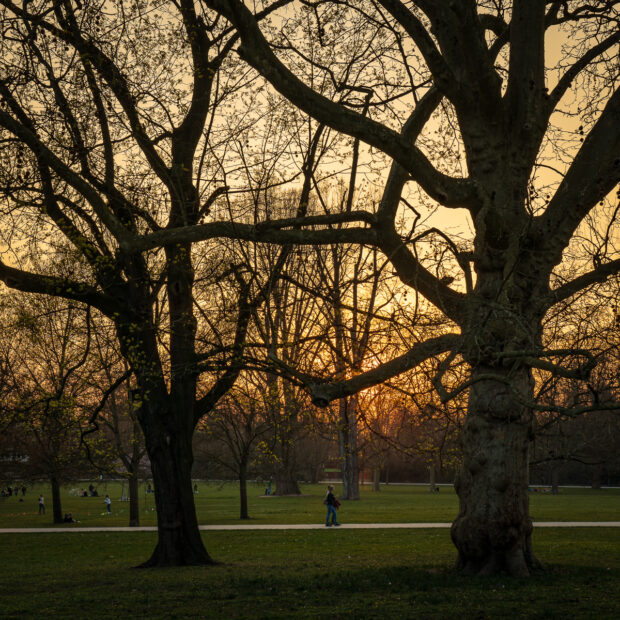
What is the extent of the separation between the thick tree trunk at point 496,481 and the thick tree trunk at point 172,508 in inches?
256

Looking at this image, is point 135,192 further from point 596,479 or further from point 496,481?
point 596,479

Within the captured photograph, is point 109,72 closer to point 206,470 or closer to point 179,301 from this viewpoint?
point 179,301

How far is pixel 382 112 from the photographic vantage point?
45.5 ft

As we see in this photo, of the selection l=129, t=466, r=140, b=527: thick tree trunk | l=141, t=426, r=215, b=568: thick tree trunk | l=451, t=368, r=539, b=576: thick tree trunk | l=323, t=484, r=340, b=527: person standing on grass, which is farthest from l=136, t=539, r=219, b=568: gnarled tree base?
l=129, t=466, r=140, b=527: thick tree trunk

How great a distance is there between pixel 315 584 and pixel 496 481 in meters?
3.20

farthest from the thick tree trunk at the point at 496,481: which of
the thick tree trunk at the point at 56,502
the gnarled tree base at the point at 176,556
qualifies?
the thick tree trunk at the point at 56,502

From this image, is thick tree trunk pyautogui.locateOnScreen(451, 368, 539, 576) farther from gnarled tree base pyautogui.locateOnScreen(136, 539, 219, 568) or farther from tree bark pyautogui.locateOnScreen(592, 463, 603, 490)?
tree bark pyautogui.locateOnScreen(592, 463, 603, 490)

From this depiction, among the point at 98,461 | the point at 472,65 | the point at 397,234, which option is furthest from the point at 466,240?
the point at 98,461

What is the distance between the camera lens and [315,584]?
11.7 m

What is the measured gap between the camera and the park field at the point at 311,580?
9133 millimetres

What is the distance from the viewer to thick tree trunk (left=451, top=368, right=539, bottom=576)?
1091 centimetres

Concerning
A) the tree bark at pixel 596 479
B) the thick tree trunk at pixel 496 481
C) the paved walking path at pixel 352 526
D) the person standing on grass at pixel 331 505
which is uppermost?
the thick tree trunk at pixel 496 481

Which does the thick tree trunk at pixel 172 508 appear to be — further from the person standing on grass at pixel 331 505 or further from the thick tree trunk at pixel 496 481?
the person standing on grass at pixel 331 505

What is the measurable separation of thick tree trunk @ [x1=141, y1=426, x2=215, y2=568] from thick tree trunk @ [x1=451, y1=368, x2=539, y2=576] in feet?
21.3
